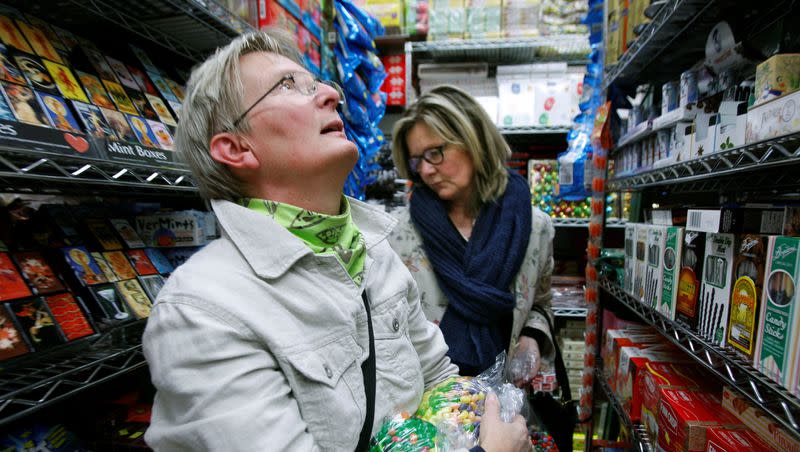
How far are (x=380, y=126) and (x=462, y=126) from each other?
6.76 feet

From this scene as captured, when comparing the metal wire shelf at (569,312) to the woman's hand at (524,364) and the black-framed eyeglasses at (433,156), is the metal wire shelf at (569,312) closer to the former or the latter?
the woman's hand at (524,364)

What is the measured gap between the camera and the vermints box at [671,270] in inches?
46.7

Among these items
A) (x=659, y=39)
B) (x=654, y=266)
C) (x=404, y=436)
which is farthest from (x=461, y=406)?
(x=659, y=39)

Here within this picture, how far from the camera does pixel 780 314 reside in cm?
75

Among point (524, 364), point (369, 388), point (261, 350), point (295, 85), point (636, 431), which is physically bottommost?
point (636, 431)

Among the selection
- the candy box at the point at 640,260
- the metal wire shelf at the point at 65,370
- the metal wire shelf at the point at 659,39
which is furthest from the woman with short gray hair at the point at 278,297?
the metal wire shelf at the point at 659,39

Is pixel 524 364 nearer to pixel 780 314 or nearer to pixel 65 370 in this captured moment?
pixel 780 314

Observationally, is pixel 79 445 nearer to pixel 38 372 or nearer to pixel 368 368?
pixel 38 372

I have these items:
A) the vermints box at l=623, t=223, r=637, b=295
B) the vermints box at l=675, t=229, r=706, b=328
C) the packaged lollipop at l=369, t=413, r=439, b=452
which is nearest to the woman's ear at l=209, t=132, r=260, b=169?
the packaged lollipop at l=369, t=413, r=439, b=452

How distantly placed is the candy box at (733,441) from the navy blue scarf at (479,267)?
0.71m

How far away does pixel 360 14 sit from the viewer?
7.13 ft

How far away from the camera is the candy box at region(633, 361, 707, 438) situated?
120 cm

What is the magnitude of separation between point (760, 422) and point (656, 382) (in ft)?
1.09

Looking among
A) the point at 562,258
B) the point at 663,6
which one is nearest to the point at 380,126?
the point at 562,258
